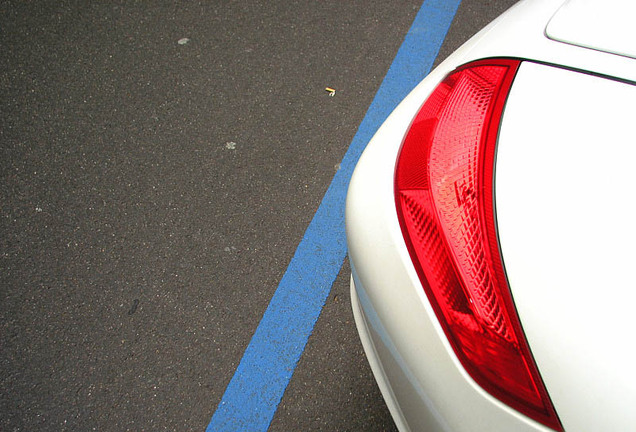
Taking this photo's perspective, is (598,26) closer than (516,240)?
No

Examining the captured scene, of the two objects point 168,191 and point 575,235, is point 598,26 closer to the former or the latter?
point 575,235

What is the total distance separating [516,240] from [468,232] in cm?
9

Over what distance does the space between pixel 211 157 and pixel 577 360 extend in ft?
6.53

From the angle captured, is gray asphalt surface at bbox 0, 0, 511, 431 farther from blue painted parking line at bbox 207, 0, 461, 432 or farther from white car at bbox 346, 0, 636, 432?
white car at bbox 346, 0, 636, 432

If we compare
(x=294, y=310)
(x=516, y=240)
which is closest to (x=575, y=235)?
(x=516, y=240)

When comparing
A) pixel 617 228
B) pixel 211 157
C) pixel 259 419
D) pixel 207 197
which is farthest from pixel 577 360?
pixel 211 157

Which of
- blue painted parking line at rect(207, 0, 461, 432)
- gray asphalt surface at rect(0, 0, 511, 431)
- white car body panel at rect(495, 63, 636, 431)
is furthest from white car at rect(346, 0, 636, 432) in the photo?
gray asphalt surface at rect(0, 0, 511, 431)

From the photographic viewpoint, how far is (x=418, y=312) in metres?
1.01

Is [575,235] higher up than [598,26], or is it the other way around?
[598,26]

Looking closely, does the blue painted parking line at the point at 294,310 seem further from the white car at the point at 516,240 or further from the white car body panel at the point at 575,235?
the white car body panel at the point at 575,235

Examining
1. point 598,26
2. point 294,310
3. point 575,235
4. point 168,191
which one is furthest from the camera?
point 168,191

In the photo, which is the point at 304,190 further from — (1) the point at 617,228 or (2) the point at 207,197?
(1) the point at 617,228

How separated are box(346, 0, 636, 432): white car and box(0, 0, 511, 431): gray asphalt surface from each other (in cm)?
86

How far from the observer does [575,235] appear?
0.89 m
